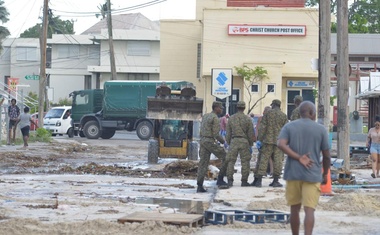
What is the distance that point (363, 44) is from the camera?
70.4 m

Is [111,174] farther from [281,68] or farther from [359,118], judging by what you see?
[281,68]

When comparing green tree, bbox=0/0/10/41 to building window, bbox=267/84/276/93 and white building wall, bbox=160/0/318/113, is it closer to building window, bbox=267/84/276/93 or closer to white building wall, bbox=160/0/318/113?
white building wall, bbox=160/0/318/113

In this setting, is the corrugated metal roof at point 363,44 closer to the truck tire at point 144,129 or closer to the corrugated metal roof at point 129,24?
the corrugated metal roof at point 129,24

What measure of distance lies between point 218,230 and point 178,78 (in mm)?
50607

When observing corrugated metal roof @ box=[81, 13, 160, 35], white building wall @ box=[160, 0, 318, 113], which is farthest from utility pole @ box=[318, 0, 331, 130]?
corrugated metal roof @ box=[81, 13, 160, 35]

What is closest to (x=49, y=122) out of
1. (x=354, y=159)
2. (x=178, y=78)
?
(x=178, y=78)

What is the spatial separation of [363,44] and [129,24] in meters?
25.4

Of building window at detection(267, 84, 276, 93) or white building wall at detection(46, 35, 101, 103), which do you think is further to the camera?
white building wall at detection(46, 35, 101, 103)

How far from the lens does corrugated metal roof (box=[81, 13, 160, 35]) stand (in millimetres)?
85688

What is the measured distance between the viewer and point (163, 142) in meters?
26.5

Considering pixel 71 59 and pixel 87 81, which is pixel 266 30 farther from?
pixel 71 59

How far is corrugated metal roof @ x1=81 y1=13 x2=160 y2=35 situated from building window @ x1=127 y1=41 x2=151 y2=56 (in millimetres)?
10679

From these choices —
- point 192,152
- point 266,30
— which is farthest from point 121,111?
point 192,152

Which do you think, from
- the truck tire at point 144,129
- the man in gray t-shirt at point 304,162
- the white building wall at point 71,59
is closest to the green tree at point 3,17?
the white building wall at point 71,59
